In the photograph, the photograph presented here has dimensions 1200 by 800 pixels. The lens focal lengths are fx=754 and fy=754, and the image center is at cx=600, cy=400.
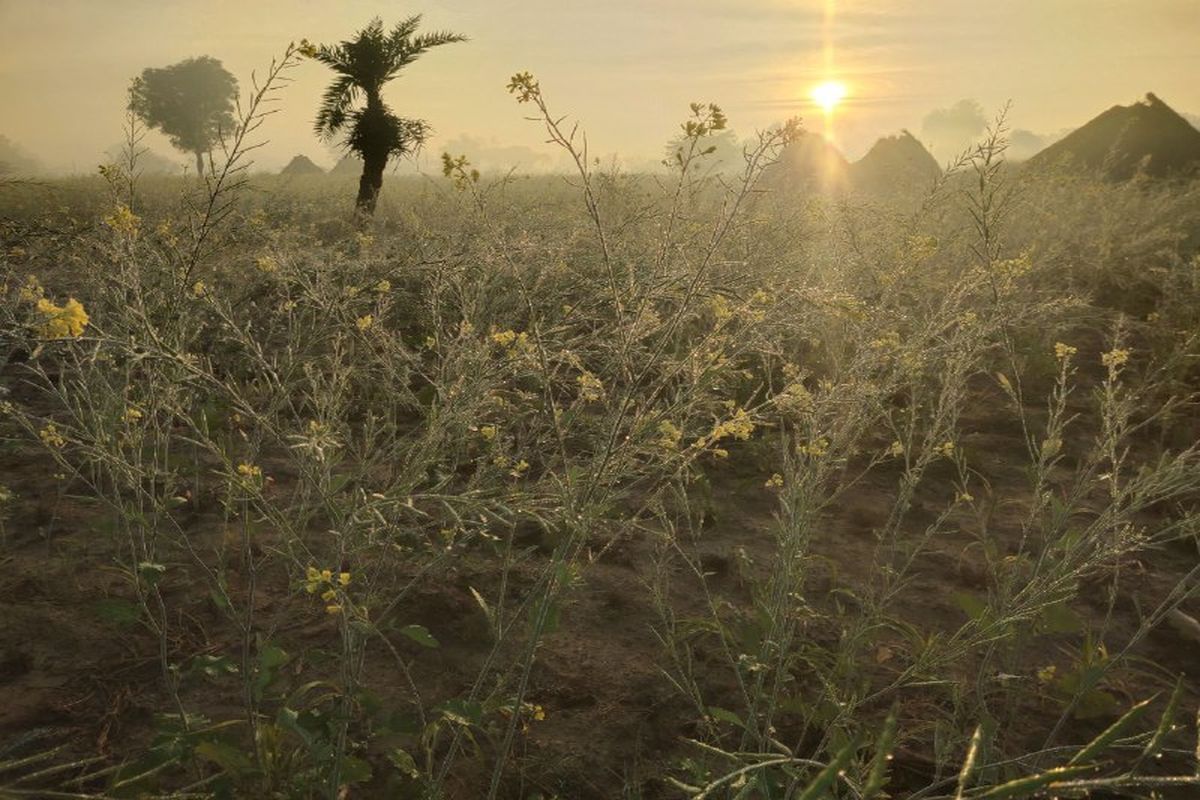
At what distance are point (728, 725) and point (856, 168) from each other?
83.5 ft

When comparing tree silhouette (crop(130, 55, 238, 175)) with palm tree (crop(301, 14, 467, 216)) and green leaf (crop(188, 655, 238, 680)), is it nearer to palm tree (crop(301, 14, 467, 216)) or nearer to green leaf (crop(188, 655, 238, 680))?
palm tree (crop(301, 14, 467, 216))

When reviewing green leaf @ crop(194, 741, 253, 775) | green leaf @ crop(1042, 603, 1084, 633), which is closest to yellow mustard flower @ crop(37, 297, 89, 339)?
green leaf @ crop(194, 741, 253, 775)

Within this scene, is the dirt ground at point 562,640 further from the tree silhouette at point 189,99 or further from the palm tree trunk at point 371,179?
the tree silhouette at point 189,99

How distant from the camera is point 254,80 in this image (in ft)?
5.60

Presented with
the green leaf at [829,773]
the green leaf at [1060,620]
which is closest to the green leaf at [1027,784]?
the green leaf at [829,773]

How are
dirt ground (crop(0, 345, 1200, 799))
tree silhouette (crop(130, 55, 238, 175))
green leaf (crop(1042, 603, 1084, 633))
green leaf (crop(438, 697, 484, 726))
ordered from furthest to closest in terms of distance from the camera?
tree silhouette (crop(130, 55, 238, 175)) → green leaf (crop(1042, 603, 1084, 633)) → dirt ground (crop(0, 345, 1200, 799)) → green leaf (crop(438, 697, 484, 726))

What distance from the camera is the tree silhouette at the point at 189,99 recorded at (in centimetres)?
Result: 4731

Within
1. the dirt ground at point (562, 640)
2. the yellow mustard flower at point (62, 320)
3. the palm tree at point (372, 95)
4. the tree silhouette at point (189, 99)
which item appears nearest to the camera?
the yellow mustard flower at point (62, 320)

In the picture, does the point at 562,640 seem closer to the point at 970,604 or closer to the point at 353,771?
the point at 353,771

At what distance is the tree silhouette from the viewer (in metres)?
47.3

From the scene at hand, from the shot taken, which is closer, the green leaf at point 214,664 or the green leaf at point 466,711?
the green leaf at point 466,711

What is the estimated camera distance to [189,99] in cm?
4816

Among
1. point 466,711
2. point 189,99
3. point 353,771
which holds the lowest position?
point 353,771

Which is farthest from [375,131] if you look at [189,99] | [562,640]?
[189,99]
